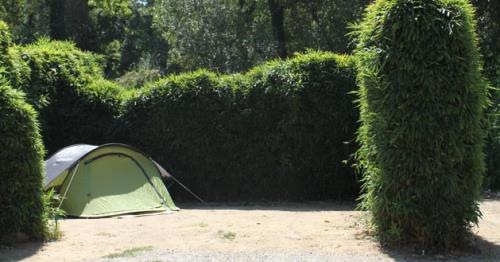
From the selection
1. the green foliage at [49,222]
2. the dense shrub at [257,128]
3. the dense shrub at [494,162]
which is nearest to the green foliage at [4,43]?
the dense shrub at [257,128]

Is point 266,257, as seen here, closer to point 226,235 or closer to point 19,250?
point 226,235

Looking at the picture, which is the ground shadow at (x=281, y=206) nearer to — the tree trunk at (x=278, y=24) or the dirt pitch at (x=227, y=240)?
the dirt pitch at (x=227, y=240)

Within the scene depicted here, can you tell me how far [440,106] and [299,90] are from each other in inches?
220

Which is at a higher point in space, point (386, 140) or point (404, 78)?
point (404, 78)

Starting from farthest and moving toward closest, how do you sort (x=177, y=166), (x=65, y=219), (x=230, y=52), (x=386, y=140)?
(x=230, y=52) → (x=177, y=166) → (x=65, y=219) → (x=386, y=140)

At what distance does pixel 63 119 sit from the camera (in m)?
13.2

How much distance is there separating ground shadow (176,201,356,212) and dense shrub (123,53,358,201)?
0.32 meters

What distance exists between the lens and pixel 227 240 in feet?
25.2

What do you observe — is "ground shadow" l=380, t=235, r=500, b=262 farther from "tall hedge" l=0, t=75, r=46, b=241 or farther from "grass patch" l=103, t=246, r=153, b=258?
"tall hedge" l=0, t=75, r=46, b=241

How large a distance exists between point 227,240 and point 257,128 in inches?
204

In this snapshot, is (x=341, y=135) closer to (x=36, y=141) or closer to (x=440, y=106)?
(x=440, y=106)

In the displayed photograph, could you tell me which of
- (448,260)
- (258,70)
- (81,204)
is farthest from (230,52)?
(448,260)

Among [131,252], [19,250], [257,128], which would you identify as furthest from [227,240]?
[257,128]

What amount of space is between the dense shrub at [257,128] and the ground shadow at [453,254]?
516 cm
